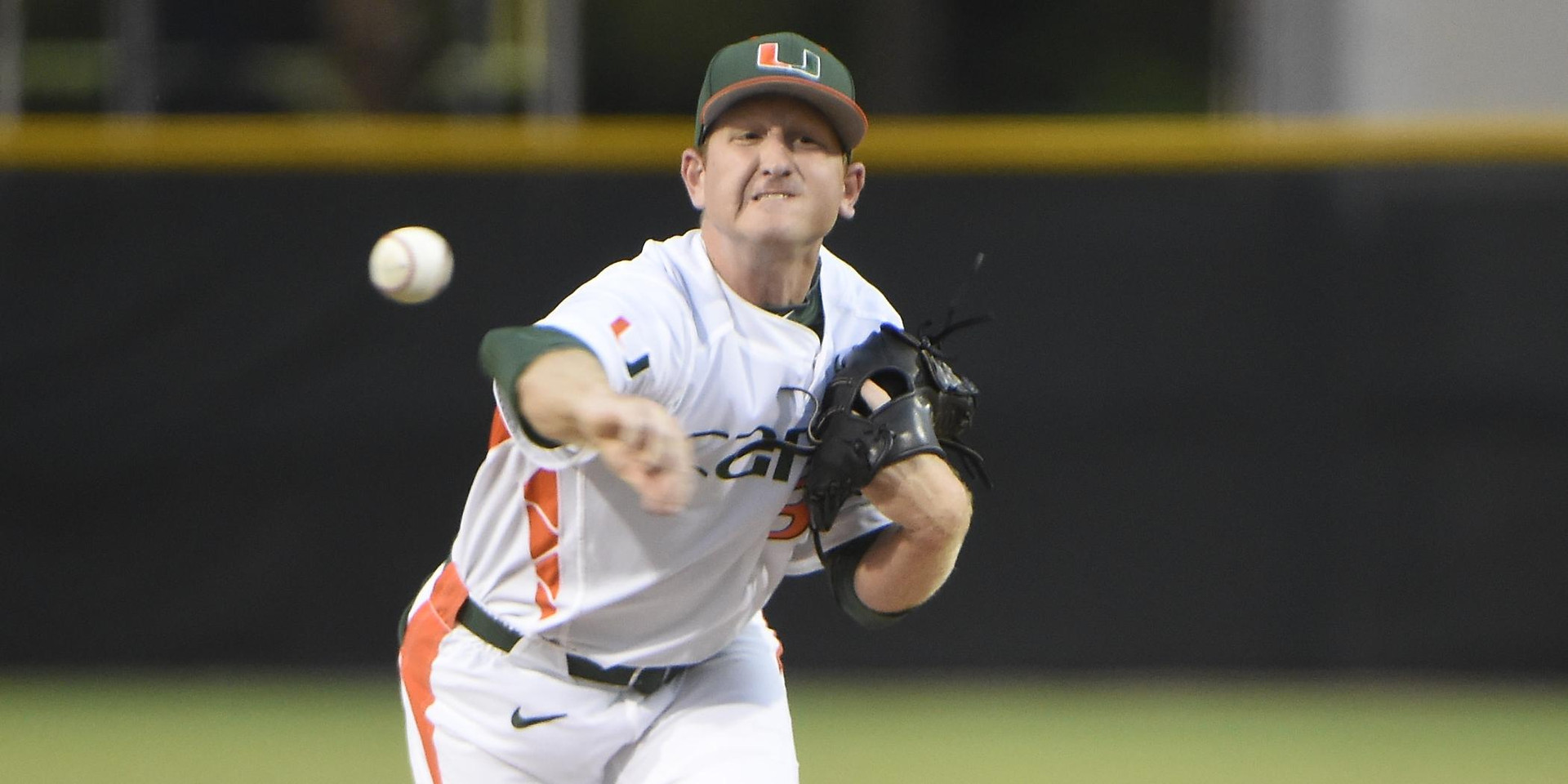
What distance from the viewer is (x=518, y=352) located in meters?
2.55

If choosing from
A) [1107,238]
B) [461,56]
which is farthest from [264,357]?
[1107,238]

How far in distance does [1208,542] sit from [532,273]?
2.64 m

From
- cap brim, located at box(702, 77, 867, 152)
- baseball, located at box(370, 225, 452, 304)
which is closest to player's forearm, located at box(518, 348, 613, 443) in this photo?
cap brim, located at box(702, 77, 867, 152)

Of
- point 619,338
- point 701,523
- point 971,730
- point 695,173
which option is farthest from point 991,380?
point 619,338

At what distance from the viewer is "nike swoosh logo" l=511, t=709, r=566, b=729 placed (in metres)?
2.94

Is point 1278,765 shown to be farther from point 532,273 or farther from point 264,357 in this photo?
point 264,357

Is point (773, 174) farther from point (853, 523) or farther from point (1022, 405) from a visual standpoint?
point (1022, 405)

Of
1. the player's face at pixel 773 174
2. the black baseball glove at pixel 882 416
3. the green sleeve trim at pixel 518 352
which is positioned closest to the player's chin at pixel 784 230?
the player's face at pixel 773 174

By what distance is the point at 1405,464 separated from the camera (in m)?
6.53

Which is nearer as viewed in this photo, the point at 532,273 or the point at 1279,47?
the point at 532,273

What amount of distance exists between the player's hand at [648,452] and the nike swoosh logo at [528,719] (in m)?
0.82

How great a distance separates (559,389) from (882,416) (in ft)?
2.02

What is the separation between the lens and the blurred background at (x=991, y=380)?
21.3ft

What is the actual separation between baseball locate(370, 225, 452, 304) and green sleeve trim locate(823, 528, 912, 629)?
1.12 metres
